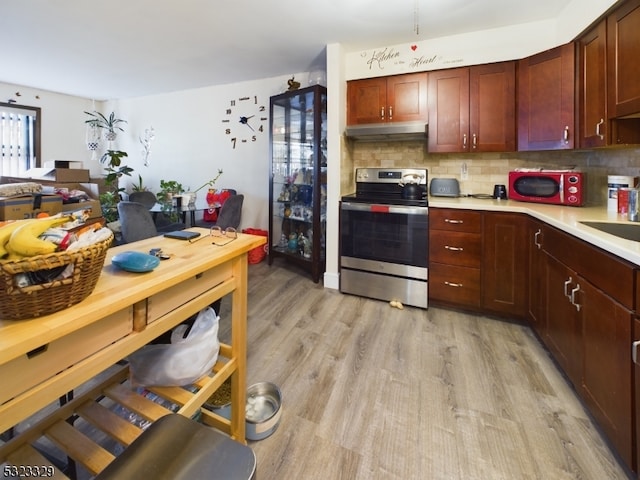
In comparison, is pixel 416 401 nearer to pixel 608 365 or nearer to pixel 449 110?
pixel 608 365

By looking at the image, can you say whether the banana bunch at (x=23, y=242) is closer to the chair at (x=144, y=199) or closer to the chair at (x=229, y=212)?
the chair at (x=229, y=212)

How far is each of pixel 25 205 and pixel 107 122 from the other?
297cm

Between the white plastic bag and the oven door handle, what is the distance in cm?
192

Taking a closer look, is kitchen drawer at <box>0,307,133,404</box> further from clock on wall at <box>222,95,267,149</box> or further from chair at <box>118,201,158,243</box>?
clock on wall at <box>222,95,267,149</box>

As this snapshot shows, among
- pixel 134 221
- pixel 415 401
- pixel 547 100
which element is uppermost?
pixel 547 100

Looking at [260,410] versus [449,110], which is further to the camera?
[449,110]

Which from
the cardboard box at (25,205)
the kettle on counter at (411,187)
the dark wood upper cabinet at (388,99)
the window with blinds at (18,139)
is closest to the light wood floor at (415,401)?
the kettle on counter at (411,187)

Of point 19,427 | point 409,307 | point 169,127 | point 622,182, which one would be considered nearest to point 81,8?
point 169,127

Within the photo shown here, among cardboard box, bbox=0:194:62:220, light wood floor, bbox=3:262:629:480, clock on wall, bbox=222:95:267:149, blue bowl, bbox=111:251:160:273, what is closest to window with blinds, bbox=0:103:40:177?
cardboard box, bbox=0:194:62:220

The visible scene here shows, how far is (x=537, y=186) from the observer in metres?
2.56

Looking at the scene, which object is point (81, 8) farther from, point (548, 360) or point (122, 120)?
point (548, 360)

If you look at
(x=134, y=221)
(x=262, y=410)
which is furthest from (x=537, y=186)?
(x=134, y=221)

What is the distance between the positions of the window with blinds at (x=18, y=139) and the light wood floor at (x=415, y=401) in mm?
4287

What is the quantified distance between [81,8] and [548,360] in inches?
161
